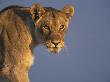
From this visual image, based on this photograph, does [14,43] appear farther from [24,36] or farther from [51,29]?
[51,29]

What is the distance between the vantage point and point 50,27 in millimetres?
2643

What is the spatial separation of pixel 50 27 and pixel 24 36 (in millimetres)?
226

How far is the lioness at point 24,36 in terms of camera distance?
2647 millimetres

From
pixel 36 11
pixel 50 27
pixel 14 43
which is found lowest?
pixel 14 43

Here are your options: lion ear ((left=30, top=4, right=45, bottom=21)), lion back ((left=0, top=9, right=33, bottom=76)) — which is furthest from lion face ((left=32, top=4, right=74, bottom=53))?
lion back ((left=0, top=9, right=33, bottom=76))

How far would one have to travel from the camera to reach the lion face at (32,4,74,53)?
261 cm

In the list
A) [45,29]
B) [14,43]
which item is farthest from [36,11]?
[14,43]

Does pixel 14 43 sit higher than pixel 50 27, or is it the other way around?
pixel 50 27

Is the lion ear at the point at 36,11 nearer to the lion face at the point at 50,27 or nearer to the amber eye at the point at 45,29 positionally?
the lion face at the point at 50,27

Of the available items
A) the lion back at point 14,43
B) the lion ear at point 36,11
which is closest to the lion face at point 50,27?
the lion ear at point 36,11

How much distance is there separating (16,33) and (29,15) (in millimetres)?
195

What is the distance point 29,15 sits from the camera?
9.28 feet

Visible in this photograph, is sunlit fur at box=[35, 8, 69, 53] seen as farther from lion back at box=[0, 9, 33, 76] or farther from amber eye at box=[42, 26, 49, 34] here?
lion back at box=[0, 9, 33, 76]

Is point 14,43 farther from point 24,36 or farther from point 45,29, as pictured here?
point 45,29
